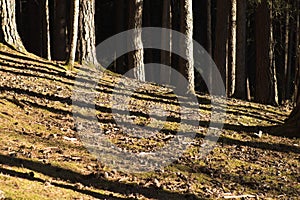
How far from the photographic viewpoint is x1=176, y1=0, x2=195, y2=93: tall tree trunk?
16797mm

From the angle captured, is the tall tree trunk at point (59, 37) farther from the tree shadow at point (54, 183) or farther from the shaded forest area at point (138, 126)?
the tree shadow at point (54, 183)

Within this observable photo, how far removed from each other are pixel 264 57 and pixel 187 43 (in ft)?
18.6

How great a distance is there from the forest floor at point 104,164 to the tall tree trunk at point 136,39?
13.2 feet

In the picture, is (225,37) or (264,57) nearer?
(225,37)

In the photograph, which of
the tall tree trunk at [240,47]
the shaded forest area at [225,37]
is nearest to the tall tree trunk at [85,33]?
the shaded forest area at [225,37]

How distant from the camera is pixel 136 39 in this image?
1947 centimetres

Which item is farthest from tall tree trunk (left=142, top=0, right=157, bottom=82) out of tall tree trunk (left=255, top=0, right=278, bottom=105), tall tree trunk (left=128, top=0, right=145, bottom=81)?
tall tree trunk (left=128, top=0, right=145, bottom=81)

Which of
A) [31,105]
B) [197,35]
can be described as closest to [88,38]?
[31,105]

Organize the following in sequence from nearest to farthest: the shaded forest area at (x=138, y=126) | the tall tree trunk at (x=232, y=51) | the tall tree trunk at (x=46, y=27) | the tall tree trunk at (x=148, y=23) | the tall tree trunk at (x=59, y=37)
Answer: the shaded forest area at (x=138, y=126)
the tall tree trunk at (x=232, y=51)
the tall tree trunk at (x=46, y=27)
the tall tree trunk at (x=59, y=37)
the tall tree trunk at (x=148, y=23)

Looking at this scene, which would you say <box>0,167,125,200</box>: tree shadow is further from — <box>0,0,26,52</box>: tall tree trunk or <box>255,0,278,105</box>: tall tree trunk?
<box>255,0,278,105</box>: tall tree trunk

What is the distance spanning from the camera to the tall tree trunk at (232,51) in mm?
20719

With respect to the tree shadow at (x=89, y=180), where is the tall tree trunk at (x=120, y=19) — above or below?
above

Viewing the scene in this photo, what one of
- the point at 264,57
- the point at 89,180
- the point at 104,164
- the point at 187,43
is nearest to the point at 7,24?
the point at 187,43

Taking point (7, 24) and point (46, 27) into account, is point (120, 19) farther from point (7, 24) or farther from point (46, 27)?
point (7, 24)
